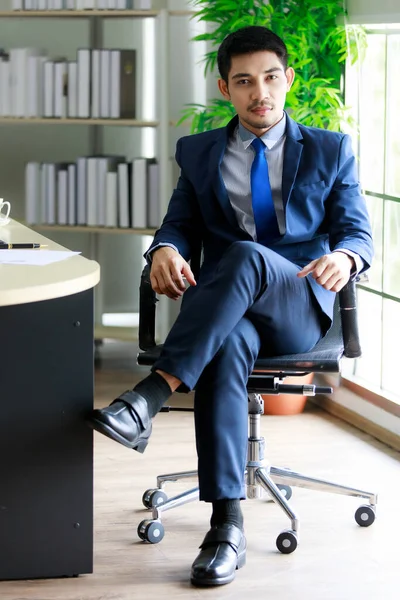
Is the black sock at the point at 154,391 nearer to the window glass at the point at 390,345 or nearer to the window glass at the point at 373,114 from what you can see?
the window glass at the point at 390,345

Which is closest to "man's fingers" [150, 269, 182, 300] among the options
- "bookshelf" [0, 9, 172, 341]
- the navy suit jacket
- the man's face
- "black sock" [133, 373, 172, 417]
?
the navy suit jacket

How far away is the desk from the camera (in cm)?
239

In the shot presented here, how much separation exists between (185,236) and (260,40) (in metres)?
0.56

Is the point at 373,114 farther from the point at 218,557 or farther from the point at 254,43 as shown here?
the point at 218,557

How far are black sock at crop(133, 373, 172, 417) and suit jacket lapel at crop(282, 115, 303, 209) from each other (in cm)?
64

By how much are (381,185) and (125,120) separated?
3.91 feet

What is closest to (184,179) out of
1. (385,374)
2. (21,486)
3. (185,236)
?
(185,236)

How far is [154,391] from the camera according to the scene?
250 cm

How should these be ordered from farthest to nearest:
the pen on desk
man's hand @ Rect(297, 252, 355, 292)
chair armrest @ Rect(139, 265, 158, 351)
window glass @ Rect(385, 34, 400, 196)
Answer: window glass @ Rect(385, 34, 400, 196), chair armrest @ Rect(139, 265, 158, 351), the pen on desk, man's hand @ Rect(297, 252, 355, 292)

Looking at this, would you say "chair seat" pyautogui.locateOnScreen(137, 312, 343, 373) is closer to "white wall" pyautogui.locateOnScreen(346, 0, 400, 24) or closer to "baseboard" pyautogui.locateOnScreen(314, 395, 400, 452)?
"baseboard" pyautogui.locateOnScreen(314, 395, 400, 452)

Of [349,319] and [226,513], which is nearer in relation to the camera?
[226,513]

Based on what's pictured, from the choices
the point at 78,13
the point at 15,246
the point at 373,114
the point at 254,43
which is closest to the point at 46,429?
the point at 15,246

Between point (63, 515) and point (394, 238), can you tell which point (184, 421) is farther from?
point (63, 515)

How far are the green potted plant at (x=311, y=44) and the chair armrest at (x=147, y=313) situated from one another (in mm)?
1174
